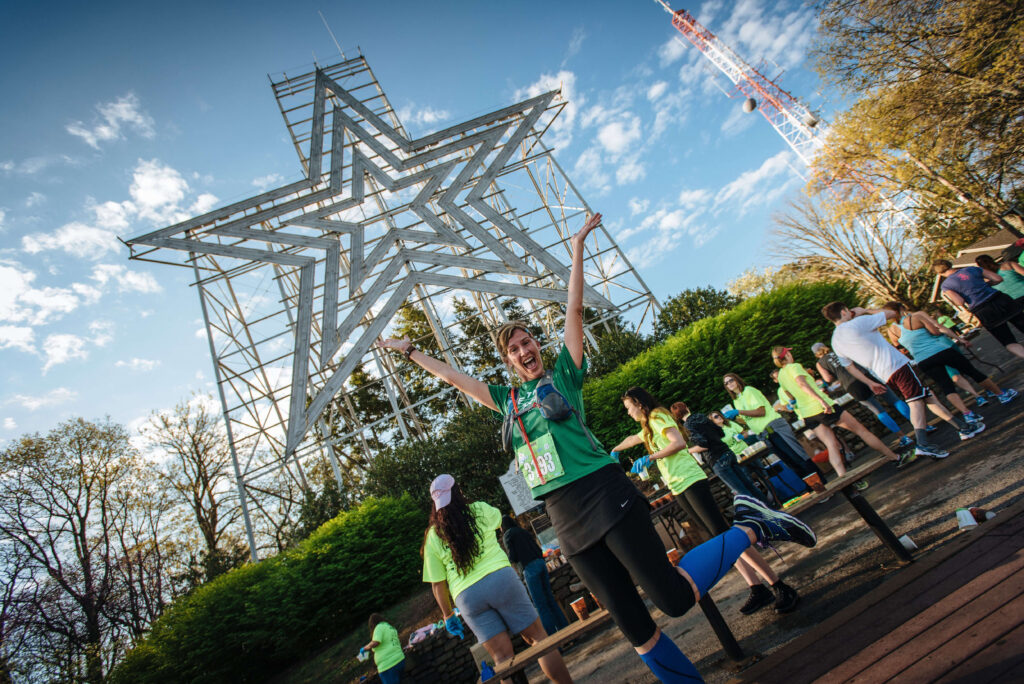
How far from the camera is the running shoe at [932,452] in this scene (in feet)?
16.4

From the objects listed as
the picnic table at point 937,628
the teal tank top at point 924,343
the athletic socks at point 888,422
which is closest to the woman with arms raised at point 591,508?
the picnic table at point 937,628

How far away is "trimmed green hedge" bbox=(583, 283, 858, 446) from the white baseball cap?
24.2 ft

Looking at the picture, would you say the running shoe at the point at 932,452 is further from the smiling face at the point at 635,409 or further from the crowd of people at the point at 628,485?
the smiling face at the point at 635,409

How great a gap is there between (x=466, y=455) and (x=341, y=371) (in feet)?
12.2

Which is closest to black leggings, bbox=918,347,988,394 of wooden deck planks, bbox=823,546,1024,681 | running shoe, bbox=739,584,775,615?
running shoe, bbox=739,584,775,615

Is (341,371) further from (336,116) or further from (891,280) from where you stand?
(891,280)

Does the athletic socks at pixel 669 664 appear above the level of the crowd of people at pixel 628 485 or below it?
below

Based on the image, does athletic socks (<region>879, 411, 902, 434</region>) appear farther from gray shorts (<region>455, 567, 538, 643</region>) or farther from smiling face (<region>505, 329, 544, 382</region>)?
smiling face (<region>505, 329, 544, 382</region>)

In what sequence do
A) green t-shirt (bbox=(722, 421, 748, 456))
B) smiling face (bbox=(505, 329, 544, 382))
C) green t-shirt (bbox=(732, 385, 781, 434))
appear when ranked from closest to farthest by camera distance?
smiling face (bbox=(505, 329, 544, 382)) < green t-shirt (bbox=(732, 385, 781, 434)) < green t-shirt (bbox=(722, 421, 748, 456))

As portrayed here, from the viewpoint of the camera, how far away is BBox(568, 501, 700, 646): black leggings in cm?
199

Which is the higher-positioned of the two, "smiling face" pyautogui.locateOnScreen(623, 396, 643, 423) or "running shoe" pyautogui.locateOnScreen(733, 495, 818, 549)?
"smiling face" pyautogui.locateOnScreen(623, 396, 643, 423)

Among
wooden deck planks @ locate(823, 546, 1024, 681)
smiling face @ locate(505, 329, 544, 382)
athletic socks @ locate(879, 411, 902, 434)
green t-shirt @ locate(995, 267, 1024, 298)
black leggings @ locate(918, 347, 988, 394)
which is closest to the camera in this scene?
wooden deck planks @ locate(823, 546, 1024, 681)

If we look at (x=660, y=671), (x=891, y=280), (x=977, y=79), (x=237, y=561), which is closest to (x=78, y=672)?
(x=237, y=561)

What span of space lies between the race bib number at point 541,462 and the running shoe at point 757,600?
7.79 feet
